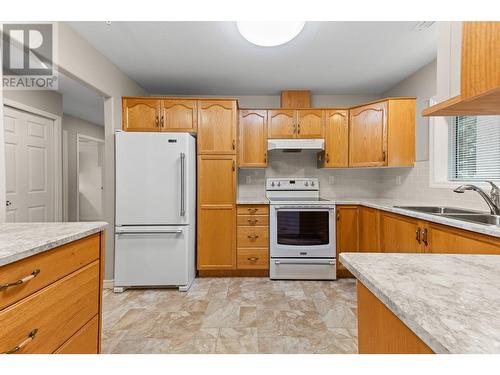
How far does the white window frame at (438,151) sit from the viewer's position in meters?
2.73

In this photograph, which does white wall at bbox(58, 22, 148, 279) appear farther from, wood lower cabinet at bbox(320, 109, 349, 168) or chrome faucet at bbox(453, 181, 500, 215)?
chrome faucet at bbox(453, 181, 500, 215)

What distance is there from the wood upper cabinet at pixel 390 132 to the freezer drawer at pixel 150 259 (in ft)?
7.91

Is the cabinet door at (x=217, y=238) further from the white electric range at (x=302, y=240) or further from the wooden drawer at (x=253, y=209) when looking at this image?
the white electric range at (x=302, y=240)

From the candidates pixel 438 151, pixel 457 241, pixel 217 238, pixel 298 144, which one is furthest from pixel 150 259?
pixel 438 151

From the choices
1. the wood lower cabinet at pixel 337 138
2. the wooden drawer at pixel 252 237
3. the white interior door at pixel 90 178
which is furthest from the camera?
the white interior door at pixel 90 178

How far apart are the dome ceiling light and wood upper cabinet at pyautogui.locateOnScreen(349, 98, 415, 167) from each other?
1726mm

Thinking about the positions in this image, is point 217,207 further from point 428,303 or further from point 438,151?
point 428,303

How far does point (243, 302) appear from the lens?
2471 millimetres

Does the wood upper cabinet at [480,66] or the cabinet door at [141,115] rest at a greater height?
the cabinet door at [141,115]

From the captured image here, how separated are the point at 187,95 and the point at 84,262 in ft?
9.47

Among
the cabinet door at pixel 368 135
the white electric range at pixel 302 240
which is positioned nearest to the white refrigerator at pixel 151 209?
the white electric range at pixel 302 240

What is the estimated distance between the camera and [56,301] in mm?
1087

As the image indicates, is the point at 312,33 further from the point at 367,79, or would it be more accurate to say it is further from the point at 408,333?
the point at 408,333
